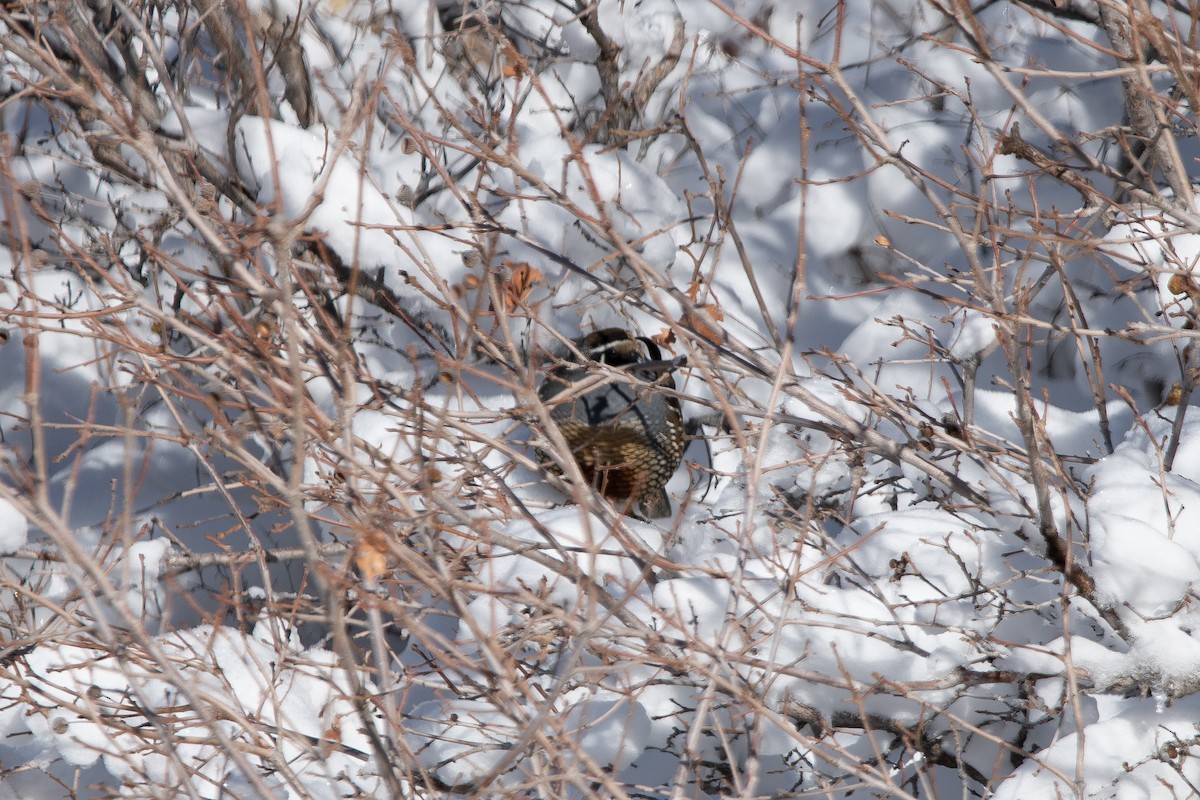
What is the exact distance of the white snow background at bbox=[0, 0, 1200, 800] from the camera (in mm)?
2107

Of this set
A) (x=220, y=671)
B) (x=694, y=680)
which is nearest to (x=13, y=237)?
(x=220, y=671)

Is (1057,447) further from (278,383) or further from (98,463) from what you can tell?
(98,463)

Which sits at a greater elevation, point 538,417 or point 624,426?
point 538,417

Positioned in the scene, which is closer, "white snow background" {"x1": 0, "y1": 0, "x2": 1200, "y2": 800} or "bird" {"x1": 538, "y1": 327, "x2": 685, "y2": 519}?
"white snow background" {"x1": 0, "y1": 0, "x2": 1200, "y2": 800}

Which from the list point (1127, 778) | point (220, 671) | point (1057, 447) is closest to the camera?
point (1127, 778)

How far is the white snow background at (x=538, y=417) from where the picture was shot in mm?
2107

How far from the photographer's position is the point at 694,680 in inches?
112

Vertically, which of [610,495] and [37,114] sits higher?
[37,114]

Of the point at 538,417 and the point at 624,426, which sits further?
the point at 624,426

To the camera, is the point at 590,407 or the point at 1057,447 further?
the point at 590,407

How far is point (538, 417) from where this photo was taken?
2.13m

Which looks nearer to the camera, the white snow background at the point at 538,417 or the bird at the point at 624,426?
the white snow background at the point at 538,417

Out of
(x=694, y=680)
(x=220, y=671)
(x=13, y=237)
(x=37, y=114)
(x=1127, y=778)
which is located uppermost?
(x=37, y=114)

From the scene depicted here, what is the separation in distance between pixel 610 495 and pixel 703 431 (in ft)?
1.71
